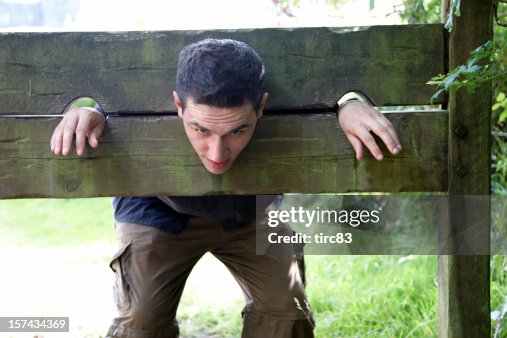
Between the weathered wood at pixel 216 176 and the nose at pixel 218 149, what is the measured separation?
0.52ft

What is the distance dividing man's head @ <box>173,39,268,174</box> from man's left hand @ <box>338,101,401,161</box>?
0.33m

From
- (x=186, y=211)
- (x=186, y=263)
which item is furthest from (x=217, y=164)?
(x=186, y=263)

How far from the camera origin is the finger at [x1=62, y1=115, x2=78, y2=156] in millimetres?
2549

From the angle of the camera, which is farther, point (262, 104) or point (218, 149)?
point (262, 104)

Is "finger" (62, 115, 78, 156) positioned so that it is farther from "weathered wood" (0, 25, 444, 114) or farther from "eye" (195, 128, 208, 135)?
"eye" (195, 128, 208, 135)

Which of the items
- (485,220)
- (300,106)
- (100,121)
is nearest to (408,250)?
(485,220)

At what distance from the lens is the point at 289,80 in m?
2.70

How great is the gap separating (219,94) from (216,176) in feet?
1.20

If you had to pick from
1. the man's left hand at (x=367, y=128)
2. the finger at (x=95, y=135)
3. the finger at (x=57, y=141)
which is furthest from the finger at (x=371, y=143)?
the finger at (x=57, y=141)

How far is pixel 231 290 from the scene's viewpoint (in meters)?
4.97

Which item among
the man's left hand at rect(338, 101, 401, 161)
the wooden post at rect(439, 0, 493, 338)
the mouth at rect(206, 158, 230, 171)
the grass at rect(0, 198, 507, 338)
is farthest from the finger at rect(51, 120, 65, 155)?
the grass at rect(0, 198, 507, 338)

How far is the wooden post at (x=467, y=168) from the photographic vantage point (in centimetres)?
267

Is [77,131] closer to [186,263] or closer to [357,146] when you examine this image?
[186,263]

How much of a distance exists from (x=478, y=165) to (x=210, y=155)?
1.01 m
